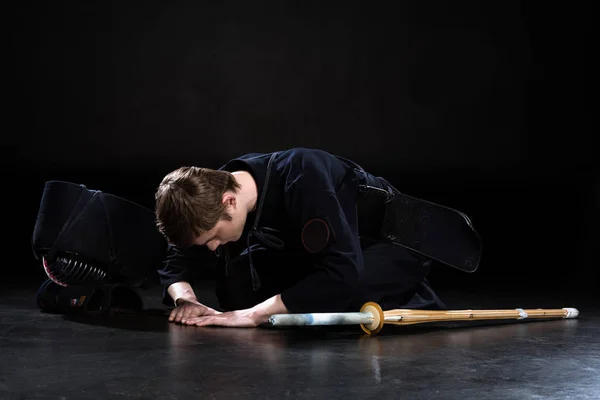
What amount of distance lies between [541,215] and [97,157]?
325 centimetres

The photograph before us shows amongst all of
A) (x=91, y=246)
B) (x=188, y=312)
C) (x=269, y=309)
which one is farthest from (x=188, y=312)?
(x=91, y=246)

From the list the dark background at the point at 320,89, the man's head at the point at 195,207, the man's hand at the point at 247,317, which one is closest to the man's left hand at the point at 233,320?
the man's hand at the point at 247,317

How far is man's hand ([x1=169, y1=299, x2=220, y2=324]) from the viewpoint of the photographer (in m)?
2.93

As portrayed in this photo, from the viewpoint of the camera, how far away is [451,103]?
267 inches

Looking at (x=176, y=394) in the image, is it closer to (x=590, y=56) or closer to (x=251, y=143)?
(x=251, y=143)

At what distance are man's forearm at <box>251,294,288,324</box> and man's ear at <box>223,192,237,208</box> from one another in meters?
0.32

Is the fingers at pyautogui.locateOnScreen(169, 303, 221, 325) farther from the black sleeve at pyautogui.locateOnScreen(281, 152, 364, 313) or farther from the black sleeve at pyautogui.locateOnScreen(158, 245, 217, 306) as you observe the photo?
the black sleeve at pyautogui.locateOnScreen(281, 152, 364, 313)

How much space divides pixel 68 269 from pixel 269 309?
2.85 feet

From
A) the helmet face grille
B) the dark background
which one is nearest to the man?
the helmet face grille

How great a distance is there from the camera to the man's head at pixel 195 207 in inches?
99.0

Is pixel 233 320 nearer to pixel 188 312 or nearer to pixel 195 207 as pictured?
pixel 188 312

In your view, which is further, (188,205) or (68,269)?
(68,269)

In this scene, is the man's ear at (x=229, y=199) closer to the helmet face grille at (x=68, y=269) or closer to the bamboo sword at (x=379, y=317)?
the bamboo sword at (x=379, y=317)

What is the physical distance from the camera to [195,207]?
2.51 meters
